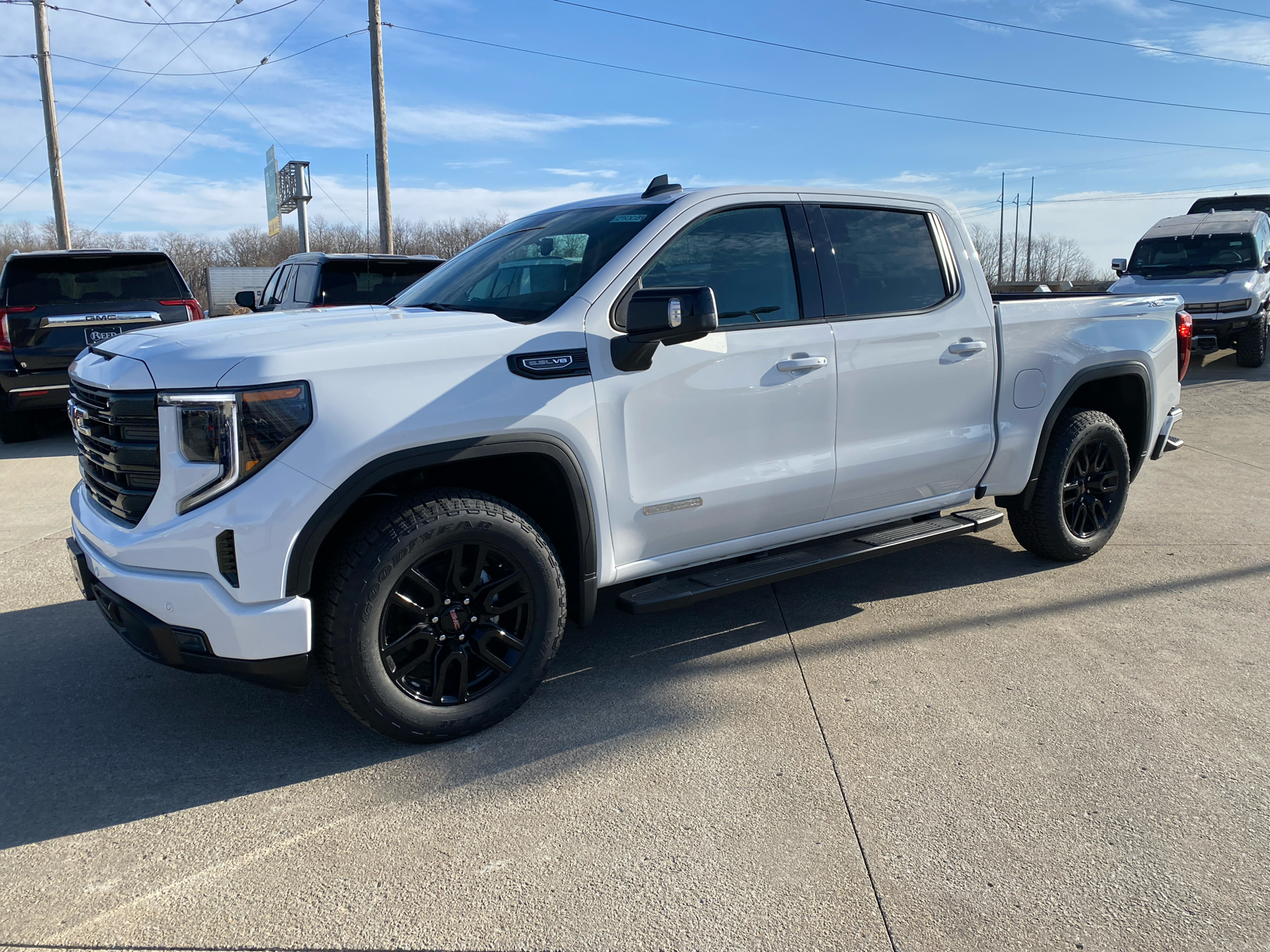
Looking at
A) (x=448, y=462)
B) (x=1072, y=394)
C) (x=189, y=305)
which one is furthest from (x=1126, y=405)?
(x=189, y=305)

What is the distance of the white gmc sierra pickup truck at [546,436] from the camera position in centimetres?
291

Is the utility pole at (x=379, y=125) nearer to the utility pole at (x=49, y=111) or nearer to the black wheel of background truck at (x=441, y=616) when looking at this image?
the utility pole at (x=49, y=111)

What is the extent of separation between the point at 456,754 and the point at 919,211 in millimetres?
3330

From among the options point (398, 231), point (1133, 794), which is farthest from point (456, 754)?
point (398, 231)

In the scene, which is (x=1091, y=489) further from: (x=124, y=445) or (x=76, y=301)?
(x=76, y=301)

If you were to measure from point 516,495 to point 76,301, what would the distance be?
786 centimetres

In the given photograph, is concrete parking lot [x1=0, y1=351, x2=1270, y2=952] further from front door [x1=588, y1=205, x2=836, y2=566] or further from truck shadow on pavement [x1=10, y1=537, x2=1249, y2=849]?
front door [x1=588, y1=205, x2=836, y2=566]

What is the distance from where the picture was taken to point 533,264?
3.95 metres

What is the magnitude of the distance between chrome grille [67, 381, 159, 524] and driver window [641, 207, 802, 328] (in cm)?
182

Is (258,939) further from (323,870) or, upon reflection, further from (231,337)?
(231,337)

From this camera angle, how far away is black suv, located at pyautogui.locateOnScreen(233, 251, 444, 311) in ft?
31.6

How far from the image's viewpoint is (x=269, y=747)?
11.0 ft

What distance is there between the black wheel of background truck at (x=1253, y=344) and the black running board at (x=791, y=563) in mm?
12316

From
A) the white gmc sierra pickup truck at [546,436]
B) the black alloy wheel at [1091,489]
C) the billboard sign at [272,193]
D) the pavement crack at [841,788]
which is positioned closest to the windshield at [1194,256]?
the black alloy wheel at [1091,489]
